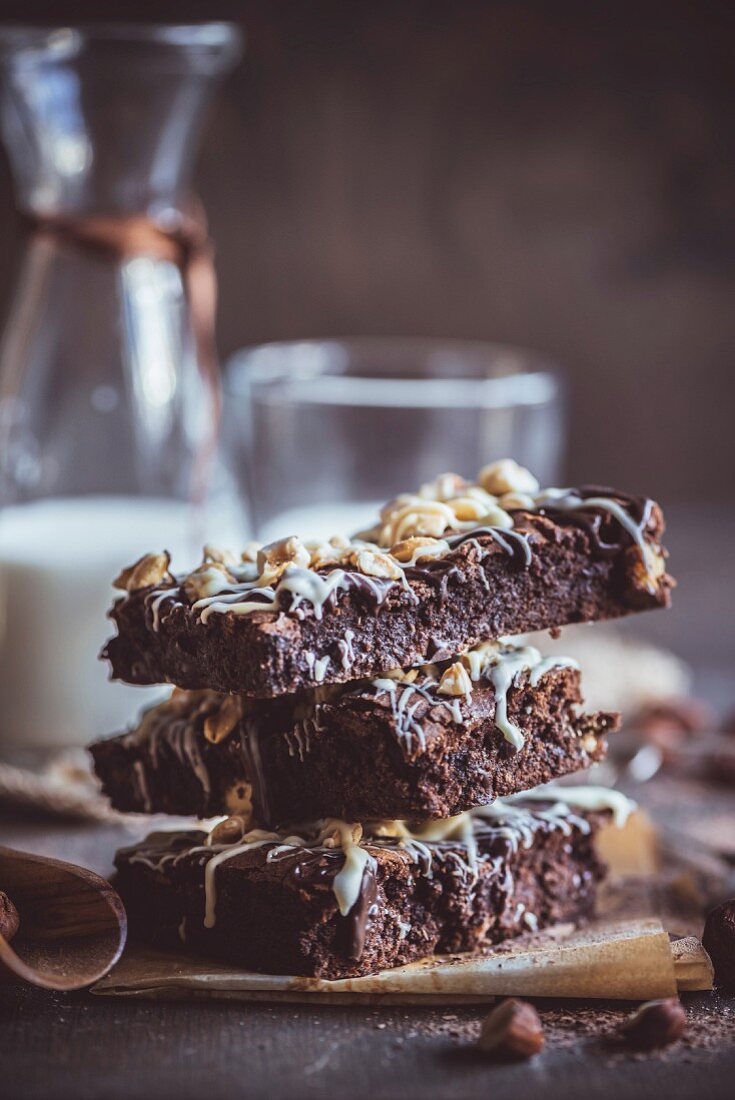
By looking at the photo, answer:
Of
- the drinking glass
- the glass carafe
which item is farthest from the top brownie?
the drinking glass

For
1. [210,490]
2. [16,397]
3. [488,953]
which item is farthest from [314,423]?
[488,953]

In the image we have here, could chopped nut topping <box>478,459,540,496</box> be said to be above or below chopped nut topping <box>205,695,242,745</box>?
above

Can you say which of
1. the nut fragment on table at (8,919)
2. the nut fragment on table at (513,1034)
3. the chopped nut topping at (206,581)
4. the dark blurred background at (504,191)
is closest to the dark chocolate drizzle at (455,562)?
the chopped nut topping at (206,581)

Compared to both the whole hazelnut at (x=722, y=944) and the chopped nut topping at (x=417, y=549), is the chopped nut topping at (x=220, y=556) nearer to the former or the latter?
the chopped nut topping at (x=417, y=549)

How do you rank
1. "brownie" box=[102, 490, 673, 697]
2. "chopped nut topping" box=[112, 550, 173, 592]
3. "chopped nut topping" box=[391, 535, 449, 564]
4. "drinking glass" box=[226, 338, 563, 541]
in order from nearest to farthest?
"brownie" box=[102, 490, 673, 697], "chopped nut topping" box=[391, 535, 449, 564], "chopped nut topping" box=[112, 550, 173, 592], "drinking glass" box=[226, 338, 563, 541]

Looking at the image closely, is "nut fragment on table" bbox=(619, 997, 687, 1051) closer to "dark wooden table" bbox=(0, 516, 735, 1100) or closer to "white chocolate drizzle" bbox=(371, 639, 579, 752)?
"dark wooden table" bbox=(0, 516, 735, 1100)

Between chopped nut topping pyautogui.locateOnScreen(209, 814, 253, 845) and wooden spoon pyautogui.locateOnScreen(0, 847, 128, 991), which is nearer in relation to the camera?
wooden spoon pyautogui.locateOnScreen(0, 847, 128, 991)

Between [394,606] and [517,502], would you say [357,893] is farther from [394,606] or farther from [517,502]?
[517,502]
